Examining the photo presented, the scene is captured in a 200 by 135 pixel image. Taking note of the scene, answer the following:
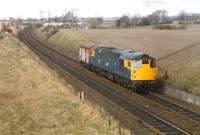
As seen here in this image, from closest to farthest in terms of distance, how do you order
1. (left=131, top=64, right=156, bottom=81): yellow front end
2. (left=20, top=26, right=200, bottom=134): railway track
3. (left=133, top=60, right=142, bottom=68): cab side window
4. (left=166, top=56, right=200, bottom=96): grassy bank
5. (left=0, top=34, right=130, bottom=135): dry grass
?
(left=0, top=34, right=130, bottom=135): dry grass, (left=20, top=26, right=200, bottom=134): railway track, (left=166, top=56, right=200, bottom=96): grassy bank, (left=131, top=64, right=156, bottom=81): yellow front end, (left=133, top=60, right=142, bottom=68): cab side window

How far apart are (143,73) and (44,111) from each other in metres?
14.8

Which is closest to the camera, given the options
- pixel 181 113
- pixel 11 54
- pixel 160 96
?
pixel 181 113

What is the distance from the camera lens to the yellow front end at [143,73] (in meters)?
42.0

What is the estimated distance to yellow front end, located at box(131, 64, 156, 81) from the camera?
42031 millimetres

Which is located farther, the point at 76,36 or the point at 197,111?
the point at 76,36

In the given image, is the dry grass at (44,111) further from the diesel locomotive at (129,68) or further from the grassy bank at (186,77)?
the grassy bank at (186,77)

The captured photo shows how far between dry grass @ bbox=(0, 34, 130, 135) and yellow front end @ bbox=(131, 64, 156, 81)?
6.83 m

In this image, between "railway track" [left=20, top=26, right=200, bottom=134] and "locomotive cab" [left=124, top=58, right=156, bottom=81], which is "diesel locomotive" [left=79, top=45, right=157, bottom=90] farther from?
"railway track" [left=20, top=26, right=200, bottom=134]

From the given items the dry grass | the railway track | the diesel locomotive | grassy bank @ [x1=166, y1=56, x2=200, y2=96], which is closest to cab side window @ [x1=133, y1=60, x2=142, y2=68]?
the diesel locomotive

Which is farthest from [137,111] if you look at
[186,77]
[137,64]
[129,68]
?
[186,77]

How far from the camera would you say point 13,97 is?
112 ft

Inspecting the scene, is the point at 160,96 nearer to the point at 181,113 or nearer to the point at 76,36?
the point at 181,113

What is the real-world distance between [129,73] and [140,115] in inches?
427

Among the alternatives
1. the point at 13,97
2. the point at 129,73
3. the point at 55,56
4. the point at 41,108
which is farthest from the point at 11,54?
the point at 41,108
